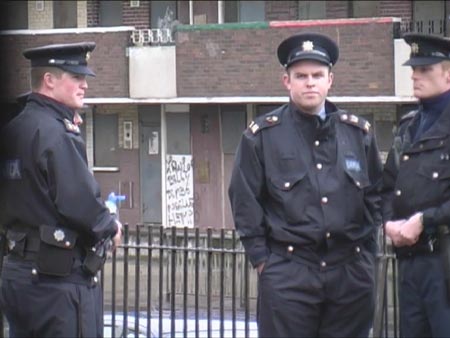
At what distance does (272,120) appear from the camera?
5145 millimetres

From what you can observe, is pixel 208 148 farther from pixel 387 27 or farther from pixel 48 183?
pixel 48 183

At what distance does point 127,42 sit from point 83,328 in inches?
789

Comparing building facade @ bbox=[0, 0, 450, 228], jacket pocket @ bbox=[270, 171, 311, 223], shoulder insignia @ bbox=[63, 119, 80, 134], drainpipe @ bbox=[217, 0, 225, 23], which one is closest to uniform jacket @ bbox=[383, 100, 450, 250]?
jacket pocket @ bbox=[270, 171, 311, 223]

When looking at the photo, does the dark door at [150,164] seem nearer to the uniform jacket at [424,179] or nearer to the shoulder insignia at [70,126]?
the shoulder insignia at [70,126]

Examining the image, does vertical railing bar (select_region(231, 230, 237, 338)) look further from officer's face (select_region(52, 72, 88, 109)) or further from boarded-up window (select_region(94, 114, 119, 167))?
boarded-up window (select_region(94, 114, 119, 167))

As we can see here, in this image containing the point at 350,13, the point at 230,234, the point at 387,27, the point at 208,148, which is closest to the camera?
the point at 230,234

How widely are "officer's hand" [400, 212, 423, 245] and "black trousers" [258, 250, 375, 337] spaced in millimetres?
228

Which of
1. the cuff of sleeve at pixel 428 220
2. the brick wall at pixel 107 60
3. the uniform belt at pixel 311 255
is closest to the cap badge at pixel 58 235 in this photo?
the uniform belt at pixel 311 255

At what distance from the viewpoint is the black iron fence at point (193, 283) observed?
7328 millimetres

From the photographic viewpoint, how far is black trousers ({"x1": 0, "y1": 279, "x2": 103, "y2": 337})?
5.25 meters

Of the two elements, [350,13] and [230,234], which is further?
[350,13]

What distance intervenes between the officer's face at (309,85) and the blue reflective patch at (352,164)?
0.27 metres

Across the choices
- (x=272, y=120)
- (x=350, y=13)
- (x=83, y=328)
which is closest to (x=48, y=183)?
(x=83, y=328)

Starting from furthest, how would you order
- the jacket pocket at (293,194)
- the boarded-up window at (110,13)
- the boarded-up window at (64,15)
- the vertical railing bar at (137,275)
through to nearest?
the boarded-up window at (110,13)
the boarded-up window at (64,15)
the vertical railing bar at (137,275)
the jacket pocket at (293,194)
